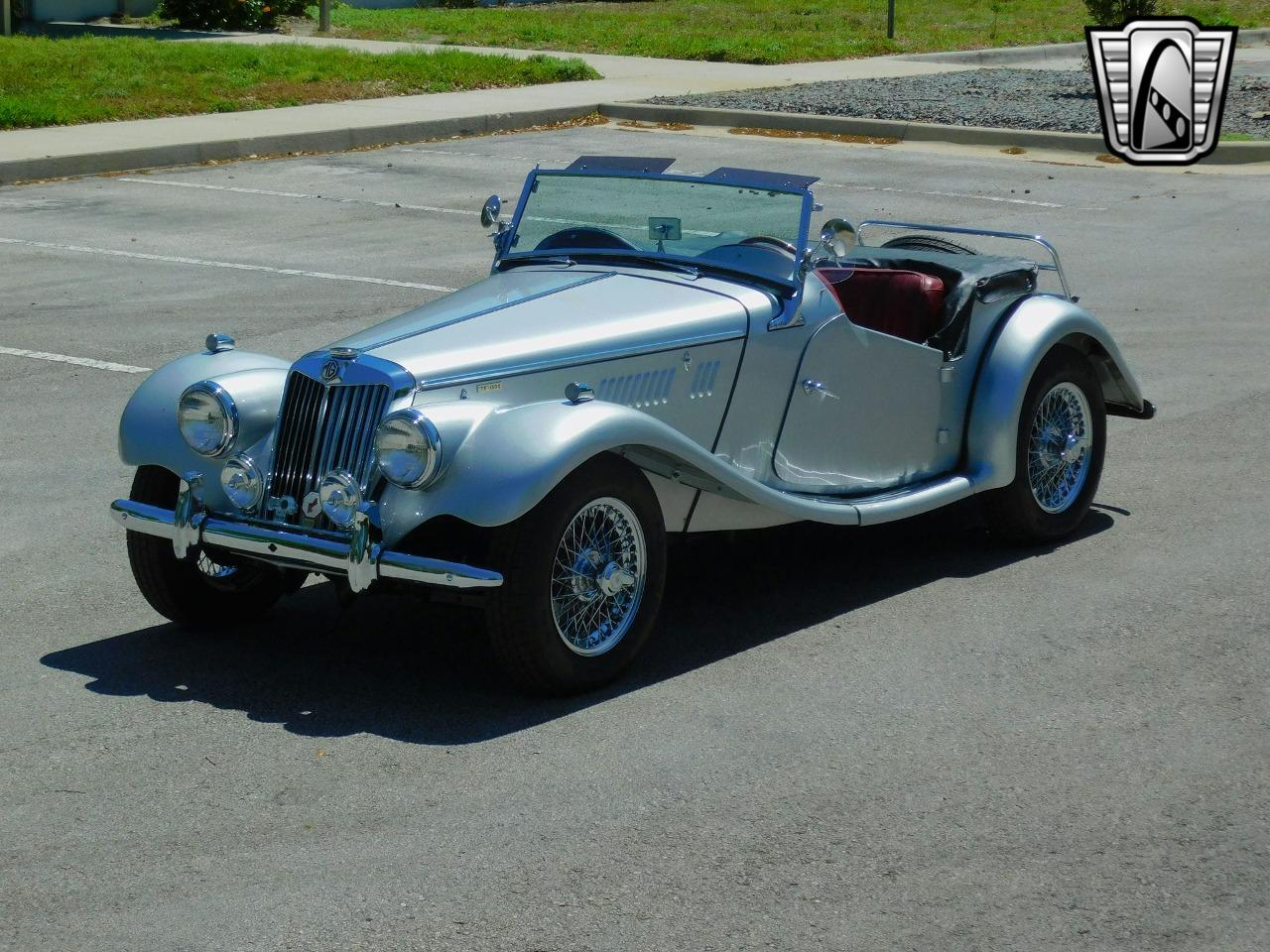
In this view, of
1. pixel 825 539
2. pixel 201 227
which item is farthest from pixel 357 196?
pixel 825 539

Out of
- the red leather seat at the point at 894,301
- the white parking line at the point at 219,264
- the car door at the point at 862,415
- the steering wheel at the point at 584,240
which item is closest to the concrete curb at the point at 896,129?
the white parking line at the point at 219,264

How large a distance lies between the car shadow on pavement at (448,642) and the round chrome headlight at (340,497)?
23.4 inches

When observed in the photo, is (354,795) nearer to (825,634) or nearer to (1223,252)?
(825,634)

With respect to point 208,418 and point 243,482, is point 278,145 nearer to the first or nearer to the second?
point 208,418

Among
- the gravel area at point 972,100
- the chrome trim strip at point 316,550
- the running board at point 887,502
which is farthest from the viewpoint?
the gravel area at point 972,100

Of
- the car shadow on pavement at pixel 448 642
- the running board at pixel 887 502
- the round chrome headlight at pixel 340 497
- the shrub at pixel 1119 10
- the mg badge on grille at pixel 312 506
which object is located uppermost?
the shrub at pixel 1119 10

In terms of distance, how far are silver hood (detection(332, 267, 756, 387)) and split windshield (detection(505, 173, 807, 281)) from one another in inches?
6.6

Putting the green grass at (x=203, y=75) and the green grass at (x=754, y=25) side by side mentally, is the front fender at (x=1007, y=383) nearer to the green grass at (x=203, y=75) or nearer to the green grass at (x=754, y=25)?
the green grass at (x=203, y=75)

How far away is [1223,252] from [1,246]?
9.19 m

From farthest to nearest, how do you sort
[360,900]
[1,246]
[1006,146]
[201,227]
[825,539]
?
[1006,146] → [201,227] → [1,246] → [825,539] → [360,900]

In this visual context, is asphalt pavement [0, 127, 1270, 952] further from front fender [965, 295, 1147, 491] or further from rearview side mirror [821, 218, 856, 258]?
rearview side mirror [821, 218, 856, 258]

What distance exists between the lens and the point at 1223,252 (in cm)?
1363

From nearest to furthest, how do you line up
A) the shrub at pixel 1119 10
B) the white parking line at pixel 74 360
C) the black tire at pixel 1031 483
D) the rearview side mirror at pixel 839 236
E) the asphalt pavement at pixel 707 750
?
1. the asphalt pavement at pixel 707 750
2. the rearview side mirror at pixel 839 236
3. the black tire at pixel 1031 483
4. the white parking line at pixel 74 360
5. the shrub at pixel 1119 10

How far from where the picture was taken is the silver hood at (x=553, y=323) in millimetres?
5547
